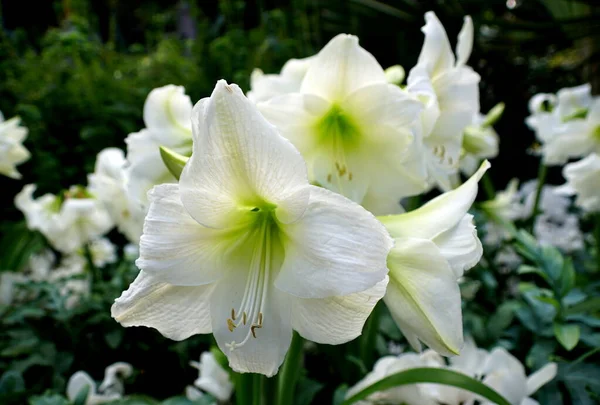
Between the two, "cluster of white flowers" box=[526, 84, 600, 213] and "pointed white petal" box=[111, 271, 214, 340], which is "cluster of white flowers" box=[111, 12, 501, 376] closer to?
"pointed white petal" box=[111, 271, 214, 340]

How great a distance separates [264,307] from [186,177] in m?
0.14

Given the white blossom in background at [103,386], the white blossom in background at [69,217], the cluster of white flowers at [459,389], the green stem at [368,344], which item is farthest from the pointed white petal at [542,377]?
the white blossom in background at [69,217]

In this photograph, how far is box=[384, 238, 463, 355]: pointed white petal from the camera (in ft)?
1.57

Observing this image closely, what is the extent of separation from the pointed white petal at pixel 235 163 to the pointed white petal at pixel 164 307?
0.07 meters

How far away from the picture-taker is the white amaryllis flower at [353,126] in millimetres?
629

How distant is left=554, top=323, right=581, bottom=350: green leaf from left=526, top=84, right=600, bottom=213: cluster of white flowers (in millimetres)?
491

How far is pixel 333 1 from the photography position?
2.63m

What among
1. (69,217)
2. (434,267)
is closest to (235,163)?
(434,267)

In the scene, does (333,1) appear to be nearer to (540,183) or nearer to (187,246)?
(540,183)

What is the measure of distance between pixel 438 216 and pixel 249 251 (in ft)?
0.61

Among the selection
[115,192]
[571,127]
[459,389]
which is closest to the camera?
[459,389]

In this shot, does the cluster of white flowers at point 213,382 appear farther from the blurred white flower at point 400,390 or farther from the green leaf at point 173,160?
the green leaf at point 173,160

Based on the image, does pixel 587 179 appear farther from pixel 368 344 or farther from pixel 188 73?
pixel 188 73

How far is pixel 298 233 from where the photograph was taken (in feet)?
1.51
